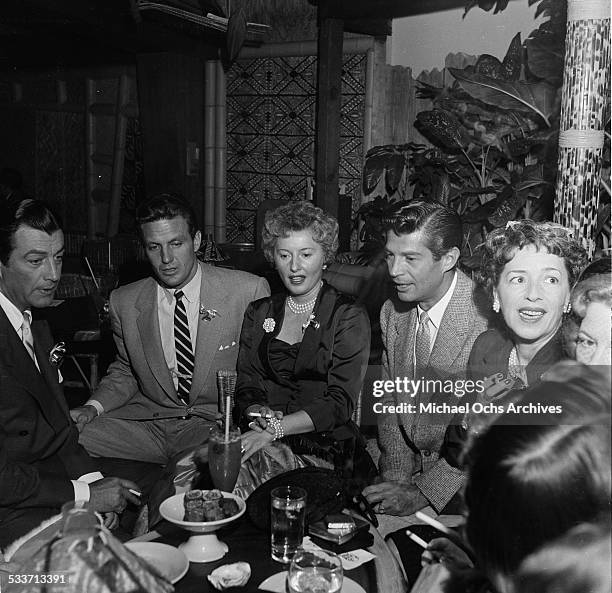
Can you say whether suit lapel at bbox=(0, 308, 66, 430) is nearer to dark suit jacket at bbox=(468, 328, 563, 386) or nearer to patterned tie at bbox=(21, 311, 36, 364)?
patterned tie at bbox=(21, 311, 36, 364)

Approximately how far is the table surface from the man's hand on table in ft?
1.37

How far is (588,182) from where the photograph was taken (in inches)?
55.4

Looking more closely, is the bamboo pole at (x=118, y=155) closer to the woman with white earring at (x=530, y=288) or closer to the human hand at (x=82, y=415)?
the human hand at (x=82, y=415)

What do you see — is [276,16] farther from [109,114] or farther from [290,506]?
[290,506]

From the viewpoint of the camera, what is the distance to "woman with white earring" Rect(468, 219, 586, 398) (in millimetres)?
1343

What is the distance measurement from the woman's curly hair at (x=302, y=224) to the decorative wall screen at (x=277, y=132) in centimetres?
208

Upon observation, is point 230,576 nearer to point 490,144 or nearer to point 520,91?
point 520,91

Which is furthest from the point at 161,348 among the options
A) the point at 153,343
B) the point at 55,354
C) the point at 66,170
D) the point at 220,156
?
the point at 66,170

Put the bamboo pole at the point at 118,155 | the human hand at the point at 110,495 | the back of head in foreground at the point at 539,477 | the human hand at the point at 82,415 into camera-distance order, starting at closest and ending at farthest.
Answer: the back of head in foreground at the point at 539,477
the human hand at the point at 110,495
the human hand at the point at 82,415
the bamboo pole at the point at 118,155

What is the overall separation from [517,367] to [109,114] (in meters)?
4.71

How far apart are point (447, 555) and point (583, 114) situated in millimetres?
879

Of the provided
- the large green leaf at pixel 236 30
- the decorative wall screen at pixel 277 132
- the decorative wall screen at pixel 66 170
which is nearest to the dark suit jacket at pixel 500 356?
the large green leaf at pixel 236 30

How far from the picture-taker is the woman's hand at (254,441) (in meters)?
1.76

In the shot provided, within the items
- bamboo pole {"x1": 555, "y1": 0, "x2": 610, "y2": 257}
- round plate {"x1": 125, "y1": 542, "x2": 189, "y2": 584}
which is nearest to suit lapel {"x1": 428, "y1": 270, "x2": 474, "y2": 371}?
bamboo pole {"x1": 555, "y1": 0, "x2": 610, "y2": 257}
